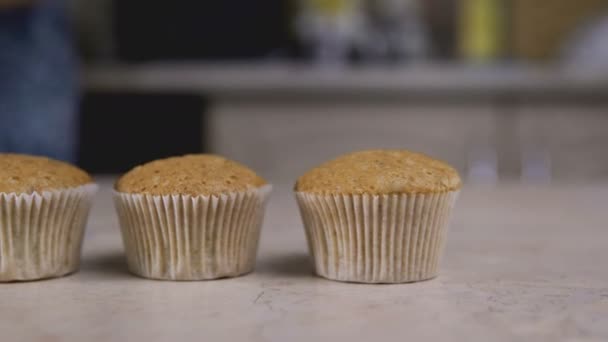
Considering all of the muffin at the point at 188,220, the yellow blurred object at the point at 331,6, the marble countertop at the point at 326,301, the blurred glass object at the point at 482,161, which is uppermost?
the yellow blurred object at the point at 331,6

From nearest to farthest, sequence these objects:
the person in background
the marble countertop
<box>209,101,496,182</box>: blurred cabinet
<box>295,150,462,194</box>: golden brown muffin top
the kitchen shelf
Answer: the marble countertop
<box>295,150,462,194</box>: golden brown muffin top
the person in background
the kitchen shelf
<box>209,101,496,182</box>: blurred cabinet

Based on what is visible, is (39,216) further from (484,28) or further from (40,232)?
(484,28)

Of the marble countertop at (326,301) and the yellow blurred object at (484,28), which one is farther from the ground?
the yellow blurred object at (484,28)

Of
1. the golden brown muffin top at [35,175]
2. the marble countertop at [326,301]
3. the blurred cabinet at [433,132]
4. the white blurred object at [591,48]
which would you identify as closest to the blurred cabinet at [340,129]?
the blurred cabinet at [433,132]

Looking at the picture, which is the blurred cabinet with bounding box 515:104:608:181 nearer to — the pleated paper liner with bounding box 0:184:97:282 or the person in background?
the person in background

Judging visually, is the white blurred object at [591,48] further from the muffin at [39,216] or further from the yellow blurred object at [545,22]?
the muffin at [39,216]

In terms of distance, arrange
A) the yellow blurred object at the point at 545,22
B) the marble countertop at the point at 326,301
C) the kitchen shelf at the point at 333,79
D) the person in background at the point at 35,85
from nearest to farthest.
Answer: the marble countertop at the point at 326,301, the person in background at the point at 35,85, the kitchen shelf at the point at 333,79, the yellow blurred object at the point at 545,22

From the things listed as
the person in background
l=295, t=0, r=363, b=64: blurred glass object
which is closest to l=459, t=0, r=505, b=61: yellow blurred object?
l=295, t=0, r=363, b=64: blurred glass object
